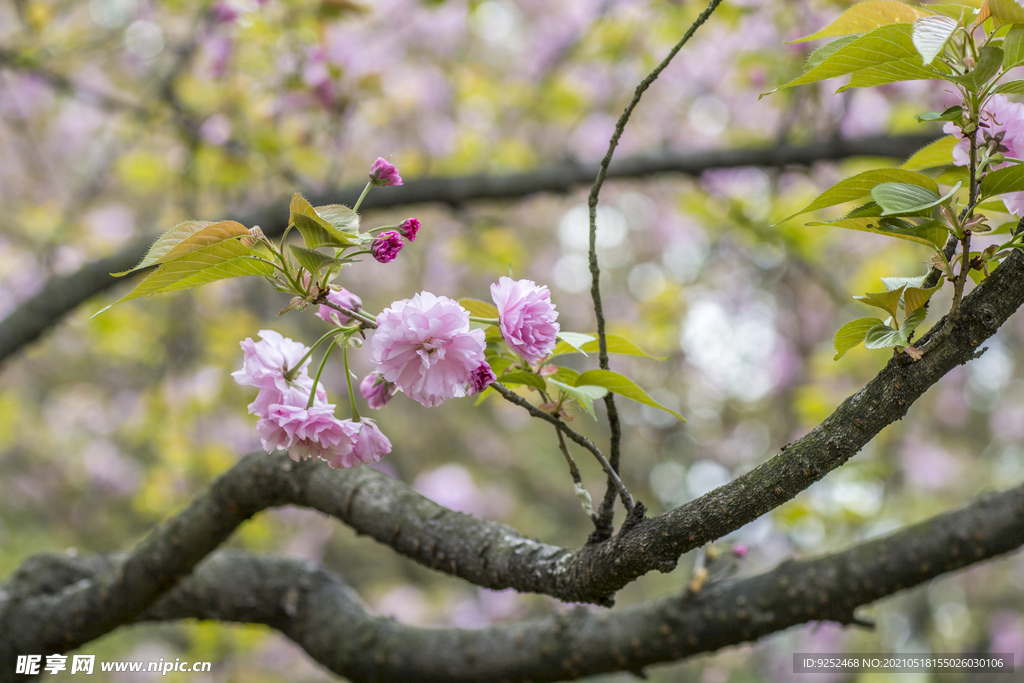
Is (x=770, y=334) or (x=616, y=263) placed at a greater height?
(x=616, y=263)

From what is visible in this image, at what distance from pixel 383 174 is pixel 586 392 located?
0.33 meters

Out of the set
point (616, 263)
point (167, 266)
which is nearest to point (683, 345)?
point (616, 263)

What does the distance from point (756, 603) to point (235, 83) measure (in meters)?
2.56

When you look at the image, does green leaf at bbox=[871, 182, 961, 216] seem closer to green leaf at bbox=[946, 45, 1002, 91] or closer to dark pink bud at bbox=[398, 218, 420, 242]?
green leaf at bbox=[946, 45, 1002, 91]

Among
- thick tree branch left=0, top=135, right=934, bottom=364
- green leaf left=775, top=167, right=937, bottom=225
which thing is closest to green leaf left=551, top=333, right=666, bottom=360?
green leaf left=775, top=167, right=937, bottom=225

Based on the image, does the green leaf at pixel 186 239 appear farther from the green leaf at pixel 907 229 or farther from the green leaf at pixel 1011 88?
the green leaf at pixel 1011 88

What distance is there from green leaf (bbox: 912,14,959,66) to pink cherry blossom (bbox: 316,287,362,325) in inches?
20.5

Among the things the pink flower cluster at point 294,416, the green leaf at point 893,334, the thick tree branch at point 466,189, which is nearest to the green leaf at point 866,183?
the green leaf at point 893,334

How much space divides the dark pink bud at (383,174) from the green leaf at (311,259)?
0.53 feet

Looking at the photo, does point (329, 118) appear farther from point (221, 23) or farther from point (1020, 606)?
point (1020, 606)

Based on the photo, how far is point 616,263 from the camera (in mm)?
4934

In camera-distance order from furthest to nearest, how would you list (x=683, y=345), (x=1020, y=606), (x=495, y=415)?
Answer: (x=495, y=415) → (x=1020, y=606) → (x=683, y=345)

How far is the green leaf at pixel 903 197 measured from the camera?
565 mm

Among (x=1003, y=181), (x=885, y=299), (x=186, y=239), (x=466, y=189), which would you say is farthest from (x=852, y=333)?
(x=466, y=189)
